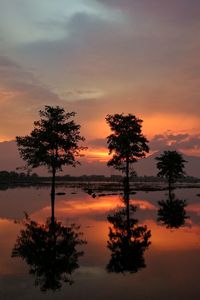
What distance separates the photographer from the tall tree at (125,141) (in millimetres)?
73619

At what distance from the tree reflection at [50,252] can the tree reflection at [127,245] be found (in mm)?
1745

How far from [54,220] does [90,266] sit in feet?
54.9

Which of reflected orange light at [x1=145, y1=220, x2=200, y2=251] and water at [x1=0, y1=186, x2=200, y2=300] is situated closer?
water at [x1=0, y1=186, x2=200, y2=300]

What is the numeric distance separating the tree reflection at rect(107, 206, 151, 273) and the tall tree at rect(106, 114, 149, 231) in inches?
1631

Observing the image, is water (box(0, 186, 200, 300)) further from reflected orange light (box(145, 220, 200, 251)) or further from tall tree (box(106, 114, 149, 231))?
tall tree (box(106, 114, 149, 231))

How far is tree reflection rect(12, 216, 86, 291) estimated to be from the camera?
593 inches

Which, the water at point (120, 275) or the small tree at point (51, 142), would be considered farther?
the small tree at point (51, 142)

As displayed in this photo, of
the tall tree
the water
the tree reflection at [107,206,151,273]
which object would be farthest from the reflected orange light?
the tall tree

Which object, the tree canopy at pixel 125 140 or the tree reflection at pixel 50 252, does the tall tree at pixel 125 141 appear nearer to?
the tree canopy at pixel 125 140

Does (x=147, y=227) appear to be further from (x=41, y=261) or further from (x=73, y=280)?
(x=73, y=280)

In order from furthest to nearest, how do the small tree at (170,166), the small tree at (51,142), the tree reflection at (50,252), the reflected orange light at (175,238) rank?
the small tree at (170,166) → the small tree at (51,142) → the reflected orange light at (175,238) → the tree reflection at (50,252)

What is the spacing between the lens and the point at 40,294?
13.0m

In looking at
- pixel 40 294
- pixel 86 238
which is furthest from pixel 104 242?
pixel 40 294

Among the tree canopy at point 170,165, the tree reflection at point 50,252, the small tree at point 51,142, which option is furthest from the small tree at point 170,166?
the tree reflection at point 50,252
